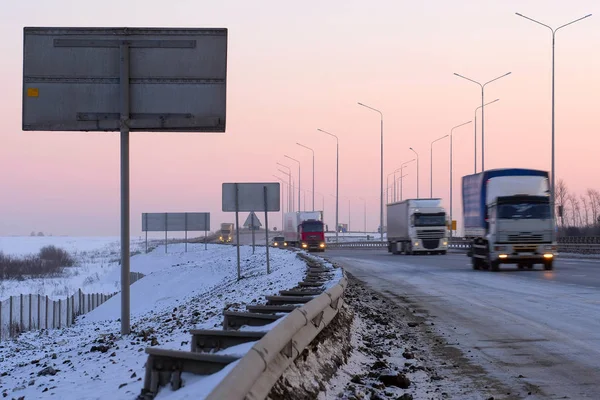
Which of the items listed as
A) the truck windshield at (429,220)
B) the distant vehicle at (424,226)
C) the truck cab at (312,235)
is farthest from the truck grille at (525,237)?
the truck cab at (312,235)

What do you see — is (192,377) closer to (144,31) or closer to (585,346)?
(585,346)

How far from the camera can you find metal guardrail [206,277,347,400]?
451 centimetres

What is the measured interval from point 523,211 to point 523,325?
2107 cm

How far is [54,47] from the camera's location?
14367 mm

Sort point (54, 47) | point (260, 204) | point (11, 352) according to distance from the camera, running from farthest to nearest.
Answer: point (260, 204) → point (11, 352) → point (54, 47)

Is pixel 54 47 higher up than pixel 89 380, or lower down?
higher up

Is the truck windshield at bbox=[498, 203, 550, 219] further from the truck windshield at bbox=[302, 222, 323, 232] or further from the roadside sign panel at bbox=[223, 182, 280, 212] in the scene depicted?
the truck windshield at bbox=[302, 222, 323, 232]

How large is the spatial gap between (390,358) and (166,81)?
6721mm

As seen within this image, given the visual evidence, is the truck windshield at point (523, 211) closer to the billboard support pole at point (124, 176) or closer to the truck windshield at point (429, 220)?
the billboard support pole at point (124, 176)

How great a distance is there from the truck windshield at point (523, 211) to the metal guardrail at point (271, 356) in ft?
86.4

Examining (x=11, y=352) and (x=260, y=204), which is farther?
(x=260, y=204)

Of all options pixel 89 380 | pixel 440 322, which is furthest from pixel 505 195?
pixel 89 380

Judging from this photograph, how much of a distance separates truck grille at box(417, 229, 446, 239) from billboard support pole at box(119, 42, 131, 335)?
44.7 metres

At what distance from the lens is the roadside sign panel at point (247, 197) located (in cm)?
2914
